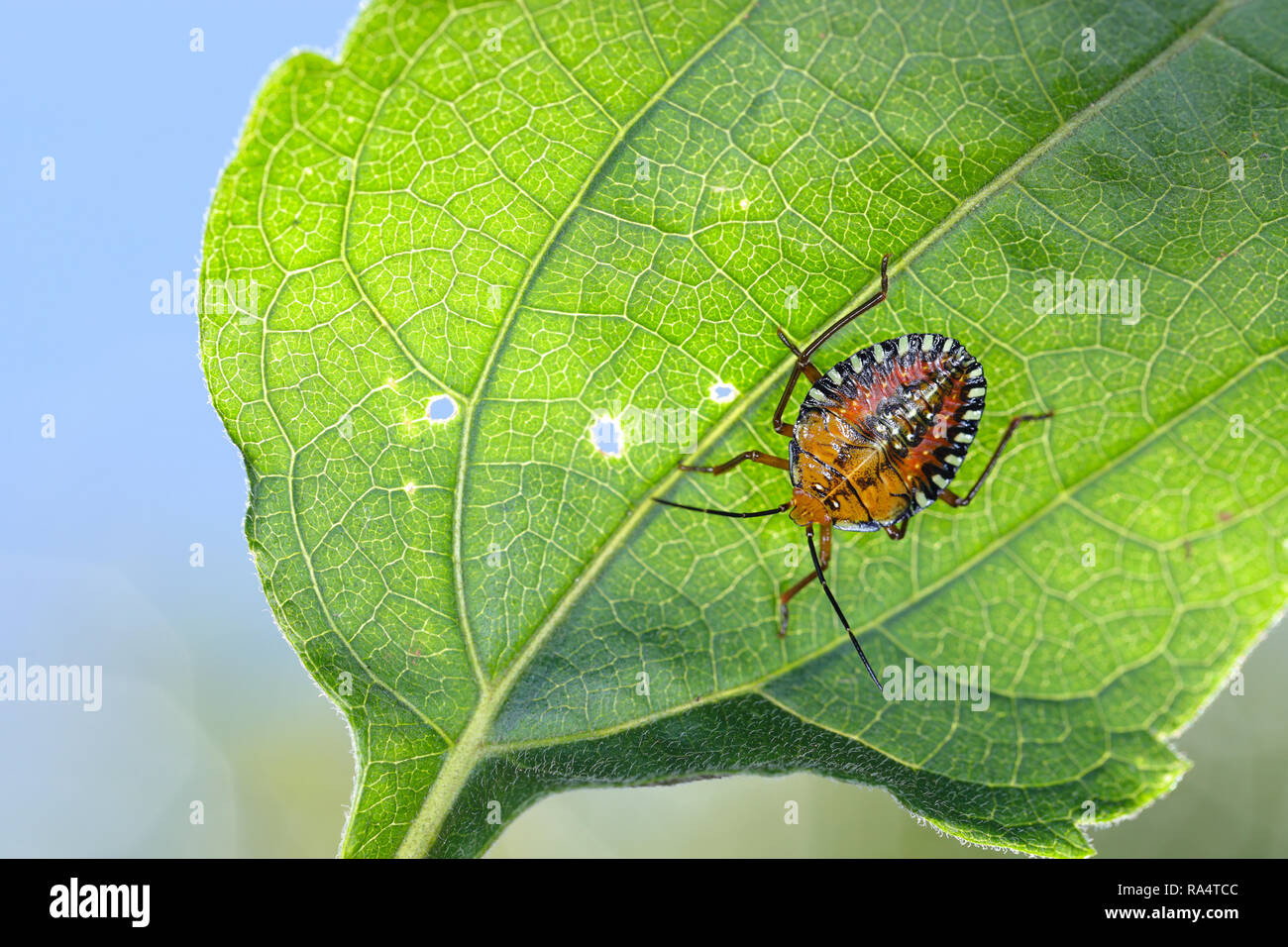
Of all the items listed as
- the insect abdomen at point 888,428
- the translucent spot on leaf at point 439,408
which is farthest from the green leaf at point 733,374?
the insect abdomen at point 888,428

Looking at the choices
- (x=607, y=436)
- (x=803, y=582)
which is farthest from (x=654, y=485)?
(x=803, y=582)

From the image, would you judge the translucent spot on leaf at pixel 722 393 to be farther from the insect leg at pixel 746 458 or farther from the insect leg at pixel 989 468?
the insect leg at pixel 989 468

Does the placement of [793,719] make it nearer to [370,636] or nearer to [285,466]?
[370,636]

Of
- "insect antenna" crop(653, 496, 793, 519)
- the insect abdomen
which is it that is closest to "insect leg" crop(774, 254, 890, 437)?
the insect abdomen

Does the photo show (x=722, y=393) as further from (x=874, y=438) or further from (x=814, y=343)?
(x=874, y=438)

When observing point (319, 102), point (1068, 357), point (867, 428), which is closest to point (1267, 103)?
point (1068, 357)
